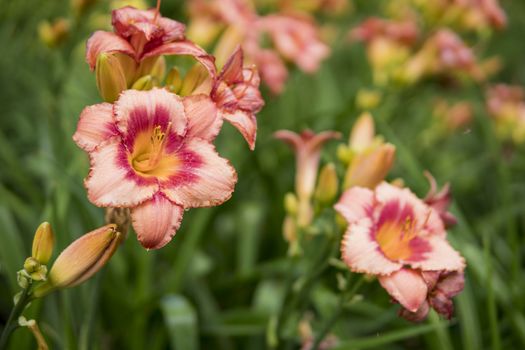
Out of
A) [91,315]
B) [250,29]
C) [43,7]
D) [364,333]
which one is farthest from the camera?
[43,7]

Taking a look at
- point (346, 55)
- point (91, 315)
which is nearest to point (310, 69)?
point (91, 315)

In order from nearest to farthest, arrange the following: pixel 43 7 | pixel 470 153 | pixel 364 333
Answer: pixel 364 333
pixel 43 7
pixel 470 153

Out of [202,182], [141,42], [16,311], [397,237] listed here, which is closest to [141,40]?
[141,42]

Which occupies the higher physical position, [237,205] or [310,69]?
[310,69]

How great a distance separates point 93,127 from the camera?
0.76m

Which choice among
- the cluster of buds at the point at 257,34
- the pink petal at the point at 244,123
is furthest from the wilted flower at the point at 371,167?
the cluster of buds at the point at 257,34

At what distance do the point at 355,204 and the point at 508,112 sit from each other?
1564mm

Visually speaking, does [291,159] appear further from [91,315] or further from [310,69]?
[91,315]

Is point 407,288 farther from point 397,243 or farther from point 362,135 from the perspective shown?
point 362,135

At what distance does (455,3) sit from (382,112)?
401 mm

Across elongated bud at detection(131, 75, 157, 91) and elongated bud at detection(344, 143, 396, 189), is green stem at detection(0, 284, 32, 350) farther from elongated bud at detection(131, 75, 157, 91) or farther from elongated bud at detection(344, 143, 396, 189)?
elongated bud at detection(344, 143, 396, 189)

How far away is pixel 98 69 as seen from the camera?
796 mm

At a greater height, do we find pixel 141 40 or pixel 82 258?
pixel 141 40

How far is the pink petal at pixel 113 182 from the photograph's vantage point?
28.2 inches
